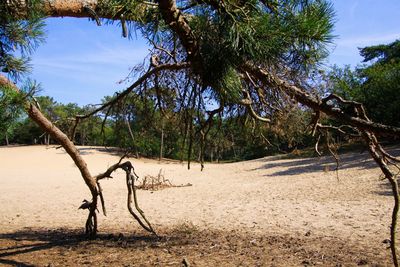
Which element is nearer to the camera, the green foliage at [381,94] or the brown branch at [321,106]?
the brown branch at [321,106]

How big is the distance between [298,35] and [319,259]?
259cm

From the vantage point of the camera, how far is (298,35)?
208cm

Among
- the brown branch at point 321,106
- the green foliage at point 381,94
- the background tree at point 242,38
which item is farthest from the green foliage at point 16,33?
the green foliage at point 381,94

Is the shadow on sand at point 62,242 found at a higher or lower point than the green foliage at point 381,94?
lower

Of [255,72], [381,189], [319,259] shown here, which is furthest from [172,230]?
[381,189]

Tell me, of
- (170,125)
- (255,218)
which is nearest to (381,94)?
(255,218)

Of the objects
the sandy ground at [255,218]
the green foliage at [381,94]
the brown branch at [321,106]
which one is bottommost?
the sandy ground at [255,218]

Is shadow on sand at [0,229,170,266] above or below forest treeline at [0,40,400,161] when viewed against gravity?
below

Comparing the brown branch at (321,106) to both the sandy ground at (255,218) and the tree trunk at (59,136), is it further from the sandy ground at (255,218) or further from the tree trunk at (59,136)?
the sandy ground at (255,218)

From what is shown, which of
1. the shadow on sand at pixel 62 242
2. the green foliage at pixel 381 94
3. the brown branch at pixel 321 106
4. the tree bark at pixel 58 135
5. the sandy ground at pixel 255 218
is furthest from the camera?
the green foliage at pixel 381 94

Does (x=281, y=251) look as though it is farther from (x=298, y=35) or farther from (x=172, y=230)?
(x=298, y=35)

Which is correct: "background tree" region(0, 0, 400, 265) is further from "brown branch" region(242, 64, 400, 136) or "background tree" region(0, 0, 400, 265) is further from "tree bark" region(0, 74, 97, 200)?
"tree bark" region(0, 74, 97, 200)

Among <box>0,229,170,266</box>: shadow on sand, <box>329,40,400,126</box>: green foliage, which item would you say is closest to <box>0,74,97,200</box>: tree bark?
<box>0,229,170,266</box>: shadow on sand

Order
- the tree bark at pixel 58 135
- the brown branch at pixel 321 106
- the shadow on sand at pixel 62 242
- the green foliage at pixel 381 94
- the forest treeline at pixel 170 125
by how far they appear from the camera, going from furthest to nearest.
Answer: the green foliage at pixel 381 94 → the shadow on sand at pixel 62 242 → the tree bark at pixel 58 135 → the forest treeline at pixel 170 125 → the brown branch at pixel 321 106
